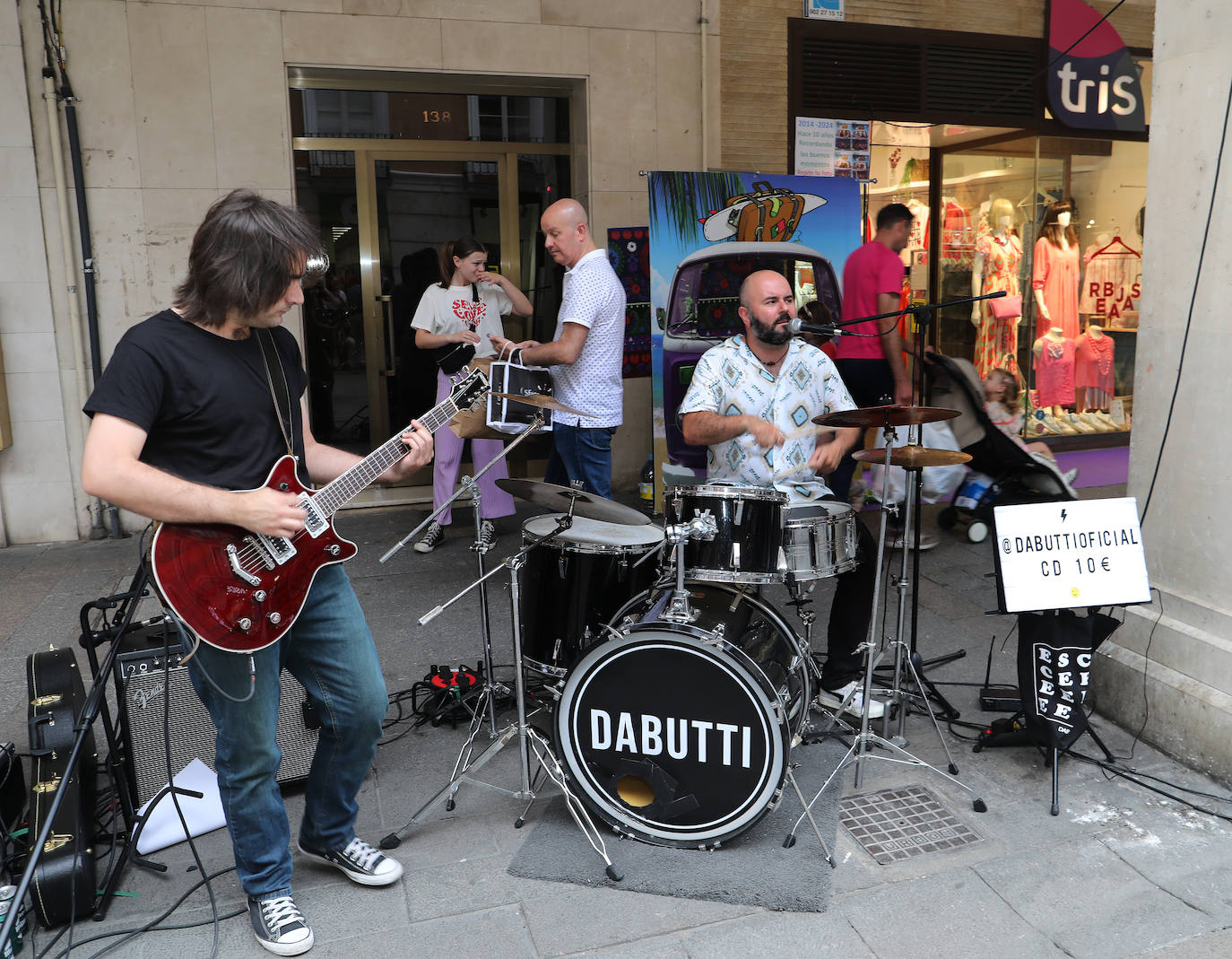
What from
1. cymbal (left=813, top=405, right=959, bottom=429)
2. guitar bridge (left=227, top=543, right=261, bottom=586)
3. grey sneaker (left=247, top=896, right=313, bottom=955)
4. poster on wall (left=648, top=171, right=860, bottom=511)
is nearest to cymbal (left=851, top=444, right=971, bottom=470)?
cymbal (left=813, top=405, right=959, bottom=429)

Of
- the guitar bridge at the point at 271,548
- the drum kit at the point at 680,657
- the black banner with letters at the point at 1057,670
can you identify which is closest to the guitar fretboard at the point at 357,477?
the guitar bridge at the point at 271,548

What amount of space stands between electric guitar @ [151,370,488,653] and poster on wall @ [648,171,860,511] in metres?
3.85

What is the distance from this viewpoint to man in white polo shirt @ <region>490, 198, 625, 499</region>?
15.4 ft

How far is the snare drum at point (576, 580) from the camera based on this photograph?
11.2 ft

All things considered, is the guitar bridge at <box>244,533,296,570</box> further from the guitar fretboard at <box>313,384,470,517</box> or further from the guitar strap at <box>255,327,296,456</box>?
the guitar strap at <box>255,327,296,456</box>

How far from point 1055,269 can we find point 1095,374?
970 millimetres

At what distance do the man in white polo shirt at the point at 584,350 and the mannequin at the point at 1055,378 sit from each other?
16.3 feet

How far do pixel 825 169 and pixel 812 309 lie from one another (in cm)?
165

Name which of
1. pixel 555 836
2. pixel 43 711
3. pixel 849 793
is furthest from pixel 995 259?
pixel 43 711

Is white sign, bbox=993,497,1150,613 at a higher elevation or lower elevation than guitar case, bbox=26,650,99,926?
higher

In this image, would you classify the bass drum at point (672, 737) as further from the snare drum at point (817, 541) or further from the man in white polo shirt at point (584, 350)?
the man in white polo shirt at point (584, 350)

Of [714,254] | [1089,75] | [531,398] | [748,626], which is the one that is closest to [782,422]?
[748,626]

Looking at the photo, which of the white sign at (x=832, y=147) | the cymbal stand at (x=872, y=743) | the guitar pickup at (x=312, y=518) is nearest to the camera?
the guitar pickup at (x=312, y=518)

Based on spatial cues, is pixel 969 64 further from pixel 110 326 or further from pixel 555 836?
pixel 555 836
